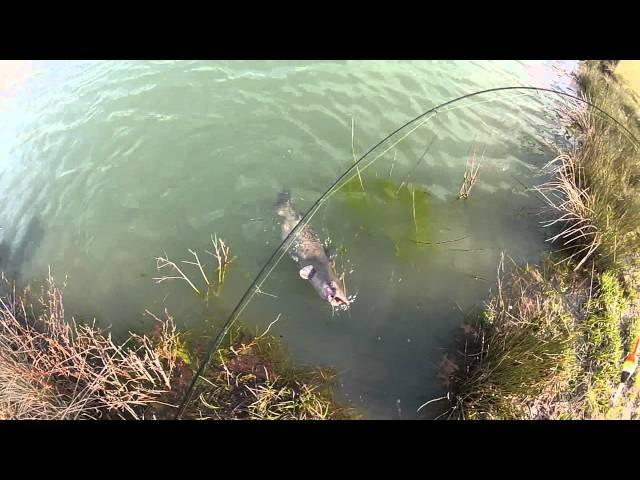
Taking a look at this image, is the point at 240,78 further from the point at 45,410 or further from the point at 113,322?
the point at 45,410

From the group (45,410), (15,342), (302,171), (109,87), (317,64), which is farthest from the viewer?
(317,64)

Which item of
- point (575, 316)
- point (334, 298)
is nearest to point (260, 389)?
point (334, 298)

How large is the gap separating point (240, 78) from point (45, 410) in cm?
639

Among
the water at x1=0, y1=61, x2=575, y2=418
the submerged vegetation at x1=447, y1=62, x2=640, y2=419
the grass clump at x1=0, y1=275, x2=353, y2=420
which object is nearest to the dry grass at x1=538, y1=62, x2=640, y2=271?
the submerged vegetation at x1=447, y1=62, x2=640, y2=419

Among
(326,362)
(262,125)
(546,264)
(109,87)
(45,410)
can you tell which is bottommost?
(326,362)

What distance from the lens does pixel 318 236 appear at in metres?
5.77

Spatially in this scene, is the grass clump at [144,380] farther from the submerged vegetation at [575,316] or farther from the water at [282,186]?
the submerged vegetation at [575,316]

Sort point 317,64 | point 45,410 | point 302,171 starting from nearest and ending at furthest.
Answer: point 45,410
point 302,171
point 317,64

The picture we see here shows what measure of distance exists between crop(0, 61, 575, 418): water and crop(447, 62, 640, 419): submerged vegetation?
0.43 m

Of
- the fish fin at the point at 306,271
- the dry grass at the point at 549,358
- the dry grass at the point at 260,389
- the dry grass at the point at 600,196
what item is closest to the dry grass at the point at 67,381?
the dry grass at the point at 260,389

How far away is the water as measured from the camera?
5.09 m

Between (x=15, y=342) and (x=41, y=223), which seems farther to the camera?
(x=41, y=223)

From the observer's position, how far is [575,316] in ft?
15.4

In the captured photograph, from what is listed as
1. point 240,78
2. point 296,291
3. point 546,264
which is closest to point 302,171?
point 296,291
